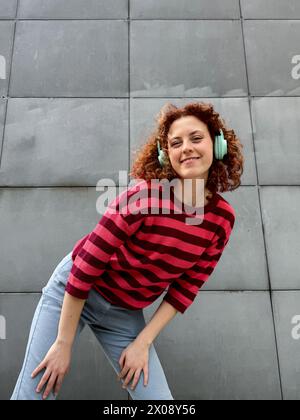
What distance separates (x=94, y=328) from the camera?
1.52 metres

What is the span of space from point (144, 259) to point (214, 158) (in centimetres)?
48

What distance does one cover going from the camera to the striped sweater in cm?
128

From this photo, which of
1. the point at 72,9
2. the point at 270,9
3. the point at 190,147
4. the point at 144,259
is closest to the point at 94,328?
the point at 144,259

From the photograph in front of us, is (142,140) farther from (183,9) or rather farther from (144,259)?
(144,259)

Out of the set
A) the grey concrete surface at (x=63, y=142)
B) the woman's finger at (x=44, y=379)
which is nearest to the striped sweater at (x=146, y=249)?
the woman's finger at (x=44, y=379)

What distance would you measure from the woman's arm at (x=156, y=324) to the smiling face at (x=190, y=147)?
0.51 m

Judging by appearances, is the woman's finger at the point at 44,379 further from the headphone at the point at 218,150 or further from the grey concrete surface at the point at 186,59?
the grey concrete surface at the point at 186,59

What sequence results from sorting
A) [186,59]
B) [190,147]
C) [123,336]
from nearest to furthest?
[190,147]
[123,336]
[186,59]

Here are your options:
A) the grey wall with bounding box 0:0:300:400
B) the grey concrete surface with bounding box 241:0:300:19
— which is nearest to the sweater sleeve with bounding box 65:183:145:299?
the grey wall with bounding box 0:0:300:400

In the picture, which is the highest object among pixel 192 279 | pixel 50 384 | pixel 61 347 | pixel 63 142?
pixel 63 142

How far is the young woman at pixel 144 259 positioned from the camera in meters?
1.30

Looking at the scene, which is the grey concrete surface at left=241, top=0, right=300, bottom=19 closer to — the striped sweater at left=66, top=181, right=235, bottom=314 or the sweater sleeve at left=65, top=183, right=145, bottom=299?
the striped sweater at left=66, top=181, right=235, bottom=314

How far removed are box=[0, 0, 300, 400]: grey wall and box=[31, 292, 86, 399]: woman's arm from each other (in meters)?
1.09
